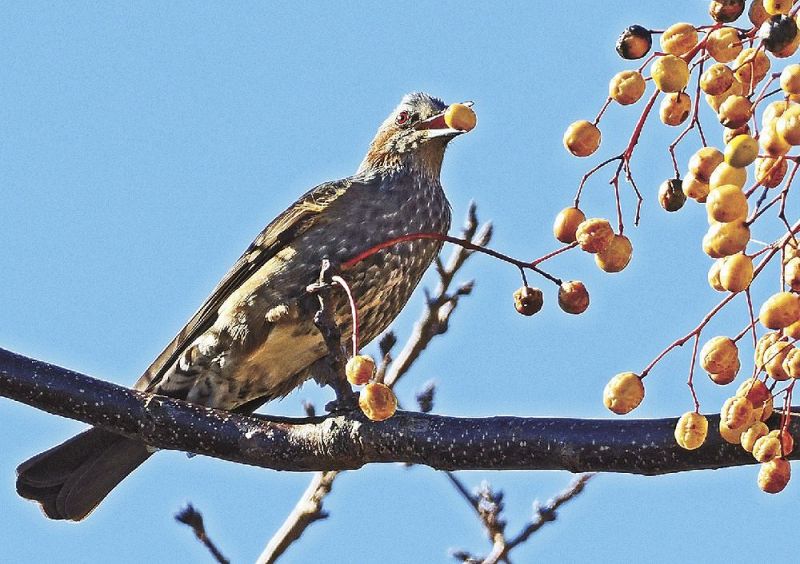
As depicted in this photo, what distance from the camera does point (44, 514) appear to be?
16.0 feet

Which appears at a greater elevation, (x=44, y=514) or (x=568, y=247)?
(x=44, y=514)

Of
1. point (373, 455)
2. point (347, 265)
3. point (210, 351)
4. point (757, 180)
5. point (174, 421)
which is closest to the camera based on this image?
point (757, 180)

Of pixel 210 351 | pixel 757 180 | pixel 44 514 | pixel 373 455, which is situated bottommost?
pixel 757 180

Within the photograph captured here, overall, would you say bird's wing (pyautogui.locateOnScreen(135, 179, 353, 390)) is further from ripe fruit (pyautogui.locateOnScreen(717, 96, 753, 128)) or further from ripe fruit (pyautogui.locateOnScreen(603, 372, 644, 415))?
ripe fruit (pyautogui.locateOnScreen(717, 96, 753, 128))

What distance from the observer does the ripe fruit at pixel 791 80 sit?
7.13ft

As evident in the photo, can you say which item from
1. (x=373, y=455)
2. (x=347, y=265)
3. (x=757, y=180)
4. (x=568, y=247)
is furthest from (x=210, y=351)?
(x=757, y=180)

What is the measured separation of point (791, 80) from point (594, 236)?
1.53 ft

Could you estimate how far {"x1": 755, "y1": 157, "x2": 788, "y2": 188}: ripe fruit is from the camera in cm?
226

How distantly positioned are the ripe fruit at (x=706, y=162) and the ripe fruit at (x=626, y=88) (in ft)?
0.49

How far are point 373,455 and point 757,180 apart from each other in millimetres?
1543

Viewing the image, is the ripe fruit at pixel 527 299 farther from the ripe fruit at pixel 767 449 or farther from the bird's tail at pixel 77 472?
the bird's tail at pixel 77 472

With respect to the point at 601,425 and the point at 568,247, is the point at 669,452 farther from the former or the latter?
the point at 568,247

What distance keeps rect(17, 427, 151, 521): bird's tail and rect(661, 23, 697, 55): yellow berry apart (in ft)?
10.6

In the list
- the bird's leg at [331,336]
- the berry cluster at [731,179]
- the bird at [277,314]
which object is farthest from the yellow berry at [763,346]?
the bird at [277,314]
